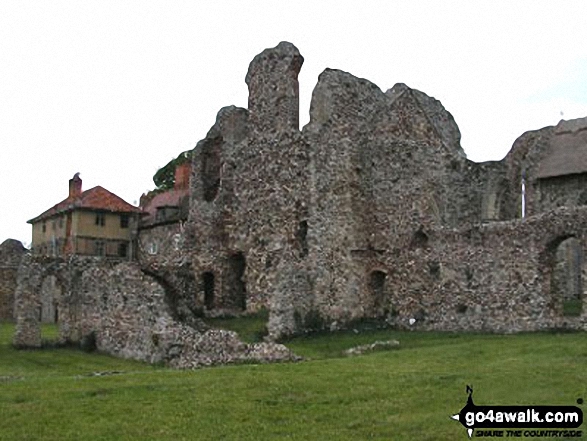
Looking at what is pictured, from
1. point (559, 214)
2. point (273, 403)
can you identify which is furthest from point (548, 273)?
point (273, 403)

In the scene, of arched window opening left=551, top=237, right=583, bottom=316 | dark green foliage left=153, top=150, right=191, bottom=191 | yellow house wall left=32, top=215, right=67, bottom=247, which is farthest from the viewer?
dark green foliage left=153, top=150, right=191, bottom=191

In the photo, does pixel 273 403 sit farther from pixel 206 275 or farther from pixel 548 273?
pixel 206 275

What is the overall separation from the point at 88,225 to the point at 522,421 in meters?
58.7

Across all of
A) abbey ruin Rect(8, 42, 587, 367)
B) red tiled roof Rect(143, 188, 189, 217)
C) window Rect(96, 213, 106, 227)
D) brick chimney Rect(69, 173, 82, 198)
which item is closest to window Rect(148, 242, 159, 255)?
red tiled roof Rect(143, 188, 189, 217)

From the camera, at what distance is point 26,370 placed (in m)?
24.4

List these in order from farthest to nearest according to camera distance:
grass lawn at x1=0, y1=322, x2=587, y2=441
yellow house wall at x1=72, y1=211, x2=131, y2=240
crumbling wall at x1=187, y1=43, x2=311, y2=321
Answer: yellow house wall at x1=72, y1=211, x2=131, y2=240 → crumbling wall at x1=187, y1=43, x2=311, y2=321 → grass lawn at x1=0, y1=322, x2=587, y2=441

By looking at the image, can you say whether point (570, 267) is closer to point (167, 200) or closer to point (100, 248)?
point (167, 200)

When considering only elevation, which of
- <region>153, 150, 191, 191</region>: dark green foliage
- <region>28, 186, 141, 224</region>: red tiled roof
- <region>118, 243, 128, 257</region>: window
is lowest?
<region>118, 243, 128, 257</region>: window

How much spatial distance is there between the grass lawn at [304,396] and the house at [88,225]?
45.5 meters

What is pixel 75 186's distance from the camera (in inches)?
2721

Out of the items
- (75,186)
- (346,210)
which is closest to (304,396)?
(346,210)

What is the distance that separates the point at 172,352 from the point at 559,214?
527 inches

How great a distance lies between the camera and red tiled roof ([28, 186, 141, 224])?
2648 inches

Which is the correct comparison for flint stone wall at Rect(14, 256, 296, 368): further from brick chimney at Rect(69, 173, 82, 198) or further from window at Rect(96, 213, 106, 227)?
brick chimney at Rect(69, 173, 82, 198)
